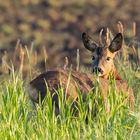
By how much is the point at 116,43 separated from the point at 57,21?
59.2 feet

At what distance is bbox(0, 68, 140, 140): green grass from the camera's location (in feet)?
24.1

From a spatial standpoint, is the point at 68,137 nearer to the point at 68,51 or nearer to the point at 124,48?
the point at 124,48

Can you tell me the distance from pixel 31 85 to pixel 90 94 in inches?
33.7

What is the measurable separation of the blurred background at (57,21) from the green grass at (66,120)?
51.6 feet

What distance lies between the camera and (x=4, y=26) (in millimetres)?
26656

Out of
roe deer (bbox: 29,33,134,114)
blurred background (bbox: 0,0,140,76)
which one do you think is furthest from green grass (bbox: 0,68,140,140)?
blurred background (bbox: 0,0,140,76)

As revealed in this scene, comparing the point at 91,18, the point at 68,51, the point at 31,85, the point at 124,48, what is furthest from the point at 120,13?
the point at 31,85

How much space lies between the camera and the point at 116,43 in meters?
9.40

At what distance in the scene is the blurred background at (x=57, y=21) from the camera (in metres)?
25.1

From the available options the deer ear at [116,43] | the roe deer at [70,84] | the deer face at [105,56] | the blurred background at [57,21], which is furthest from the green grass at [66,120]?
the blurred background at [57,21]

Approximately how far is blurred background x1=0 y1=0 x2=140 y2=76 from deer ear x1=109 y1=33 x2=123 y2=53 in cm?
1433

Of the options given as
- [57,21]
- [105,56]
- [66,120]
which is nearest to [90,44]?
[105,56]

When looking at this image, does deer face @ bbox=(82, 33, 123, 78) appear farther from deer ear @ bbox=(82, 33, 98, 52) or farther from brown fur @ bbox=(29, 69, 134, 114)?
brown fur @ bbox=(29, 69, 134, 114)

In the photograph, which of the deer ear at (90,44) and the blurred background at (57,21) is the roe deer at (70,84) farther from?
the blurred background at (57,21)
